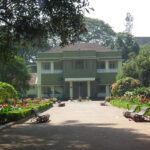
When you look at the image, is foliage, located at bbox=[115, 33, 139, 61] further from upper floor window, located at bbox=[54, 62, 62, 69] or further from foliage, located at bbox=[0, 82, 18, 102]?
foliage, located at bbox=[0, 82, 18, 102]

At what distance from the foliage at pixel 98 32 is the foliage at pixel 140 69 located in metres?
27.2

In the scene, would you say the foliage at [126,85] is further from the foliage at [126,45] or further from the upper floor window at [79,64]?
the foliage at [126,45]

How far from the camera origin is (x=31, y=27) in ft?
42.2

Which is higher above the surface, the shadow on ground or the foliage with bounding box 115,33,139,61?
the foliage with bounding box 115,33,139,61

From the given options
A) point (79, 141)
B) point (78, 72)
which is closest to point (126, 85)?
point (78, 72)

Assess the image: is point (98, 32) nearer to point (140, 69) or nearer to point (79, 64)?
point (79, 64)

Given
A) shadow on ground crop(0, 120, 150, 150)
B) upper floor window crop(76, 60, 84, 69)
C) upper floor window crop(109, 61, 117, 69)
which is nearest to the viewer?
shadow on ground crop(0, 120, 150, 150)

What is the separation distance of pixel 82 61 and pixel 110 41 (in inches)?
802

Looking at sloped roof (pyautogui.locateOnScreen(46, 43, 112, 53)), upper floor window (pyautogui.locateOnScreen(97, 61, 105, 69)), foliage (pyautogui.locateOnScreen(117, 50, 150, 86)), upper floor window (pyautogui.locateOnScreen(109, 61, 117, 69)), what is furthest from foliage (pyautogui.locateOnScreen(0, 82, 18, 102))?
upper floor window (pyautogui.locateOnScreen(109, 61, 117, 69))

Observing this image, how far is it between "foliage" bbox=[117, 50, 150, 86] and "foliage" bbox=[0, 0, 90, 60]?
26700mm

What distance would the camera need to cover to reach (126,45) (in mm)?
65500

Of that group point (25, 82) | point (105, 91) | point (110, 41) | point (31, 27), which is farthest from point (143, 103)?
point (110, 41)

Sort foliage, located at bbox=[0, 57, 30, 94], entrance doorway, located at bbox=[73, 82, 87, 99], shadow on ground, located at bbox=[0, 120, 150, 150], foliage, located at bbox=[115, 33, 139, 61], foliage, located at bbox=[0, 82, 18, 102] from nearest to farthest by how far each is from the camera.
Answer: shadow on ground, located at bbox=[0, 120, 150, 150], foliage, located at bbox=[0, 82, 18, 102], foliage, located at bbox=[0, 57, 30, 94], entrance doorway, located at bbox=[73, 82, 87, 99], foliage, located at bbox=[115, 33, 139, 61]

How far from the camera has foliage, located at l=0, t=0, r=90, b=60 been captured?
12.0 metres
